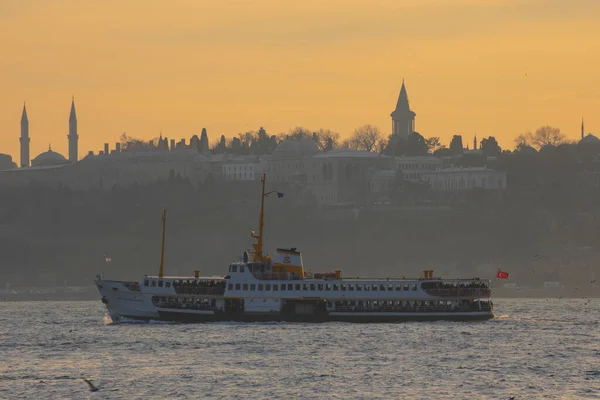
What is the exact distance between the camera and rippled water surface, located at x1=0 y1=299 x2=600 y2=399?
305 ft

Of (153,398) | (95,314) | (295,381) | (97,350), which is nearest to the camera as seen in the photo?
(153,398)

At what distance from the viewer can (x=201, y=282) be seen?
125 meters

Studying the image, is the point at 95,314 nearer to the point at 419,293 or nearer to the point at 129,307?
the point at 129,307

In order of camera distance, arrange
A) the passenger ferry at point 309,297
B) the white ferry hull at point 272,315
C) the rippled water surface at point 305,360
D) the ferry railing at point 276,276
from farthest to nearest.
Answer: the ferry railing at point 276,276
the white ferry hull at point 272,315
the passenger ferry at point 309,297
the rippled water surface at point 305,360

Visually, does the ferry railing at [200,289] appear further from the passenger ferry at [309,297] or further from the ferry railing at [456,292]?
the ferry railing at [456,292]

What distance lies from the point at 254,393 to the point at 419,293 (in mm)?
34158

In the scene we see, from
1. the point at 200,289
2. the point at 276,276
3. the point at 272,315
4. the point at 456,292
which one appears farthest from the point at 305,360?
the point at 456,292

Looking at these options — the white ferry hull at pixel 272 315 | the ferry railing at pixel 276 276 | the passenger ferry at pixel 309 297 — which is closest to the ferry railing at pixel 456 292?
the passenger ferry at pixel 309 297

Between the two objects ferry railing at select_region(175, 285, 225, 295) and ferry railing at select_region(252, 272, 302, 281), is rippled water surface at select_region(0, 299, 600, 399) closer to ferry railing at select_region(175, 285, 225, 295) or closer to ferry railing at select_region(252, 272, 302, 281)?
ferry railing at select_region(175, 285, 225, 295)

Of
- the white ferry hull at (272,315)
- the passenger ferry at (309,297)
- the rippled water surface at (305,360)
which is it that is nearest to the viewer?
the rippled water surface at (305,360)

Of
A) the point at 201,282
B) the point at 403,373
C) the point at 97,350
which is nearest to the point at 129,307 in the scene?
the point at 201,282

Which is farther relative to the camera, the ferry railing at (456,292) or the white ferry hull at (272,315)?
the ferry railing at (456,292)

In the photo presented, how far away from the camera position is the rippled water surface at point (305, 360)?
92.8 meters

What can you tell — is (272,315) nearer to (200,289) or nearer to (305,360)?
(200,289)
